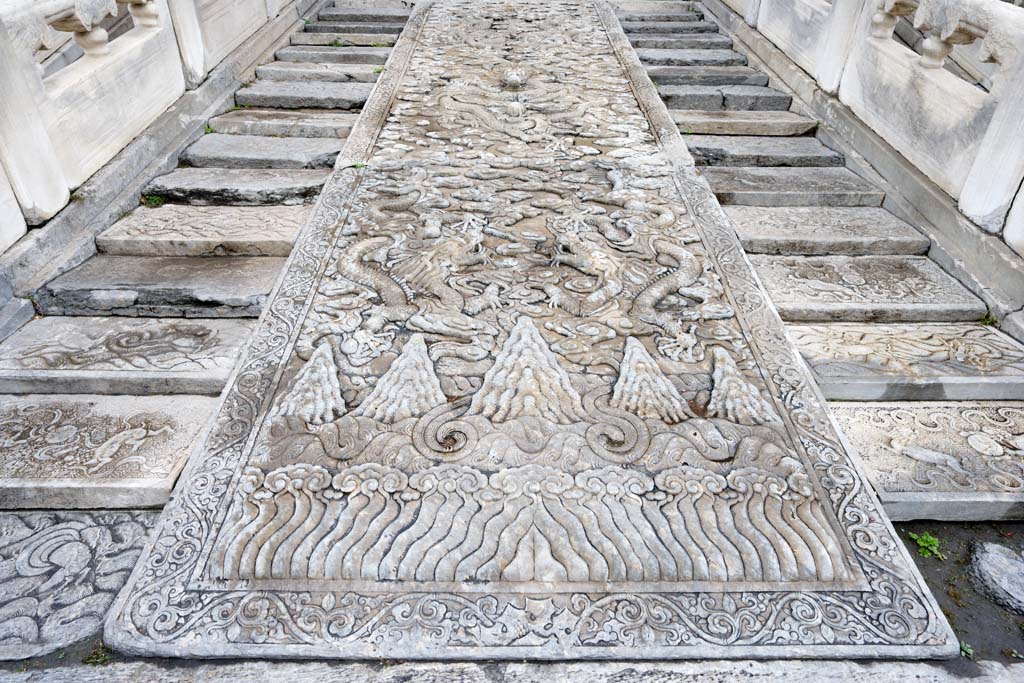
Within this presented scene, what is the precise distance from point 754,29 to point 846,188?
10.6 ft

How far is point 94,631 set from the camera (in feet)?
6.47

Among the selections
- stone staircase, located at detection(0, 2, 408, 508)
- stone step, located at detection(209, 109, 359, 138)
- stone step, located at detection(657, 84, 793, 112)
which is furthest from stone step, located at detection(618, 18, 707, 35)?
stone staircase, located at detection(0, 2, 408, 508)

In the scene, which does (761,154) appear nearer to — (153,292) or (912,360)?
(912,360)

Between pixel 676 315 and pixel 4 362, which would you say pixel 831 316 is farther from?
pixel 4 362

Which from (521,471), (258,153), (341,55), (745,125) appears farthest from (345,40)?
(521,471)

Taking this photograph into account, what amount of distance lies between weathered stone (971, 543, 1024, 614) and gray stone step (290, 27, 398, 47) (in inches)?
255

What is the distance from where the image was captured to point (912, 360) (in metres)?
2.97

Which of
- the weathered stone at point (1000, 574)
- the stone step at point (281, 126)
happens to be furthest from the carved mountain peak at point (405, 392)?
the stone step at point (281, 126)

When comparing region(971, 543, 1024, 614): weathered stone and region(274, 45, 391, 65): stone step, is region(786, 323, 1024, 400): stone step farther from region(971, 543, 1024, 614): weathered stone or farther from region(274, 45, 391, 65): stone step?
region(274, 45, 391, 65): stone step

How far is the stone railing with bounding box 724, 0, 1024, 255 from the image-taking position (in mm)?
3238

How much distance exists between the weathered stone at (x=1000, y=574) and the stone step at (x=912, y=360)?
0.75 metres

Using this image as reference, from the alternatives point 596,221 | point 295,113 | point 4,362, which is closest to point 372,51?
point 295,113

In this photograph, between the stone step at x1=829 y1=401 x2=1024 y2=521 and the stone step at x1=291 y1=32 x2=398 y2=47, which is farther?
the stone step at x1=291 y1=32 x2=398 y2=47

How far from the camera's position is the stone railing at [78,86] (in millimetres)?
3027
